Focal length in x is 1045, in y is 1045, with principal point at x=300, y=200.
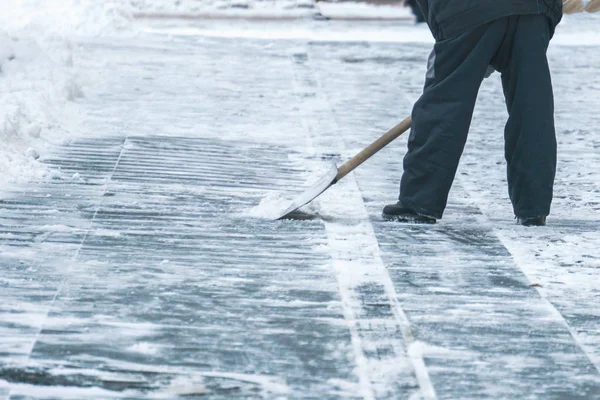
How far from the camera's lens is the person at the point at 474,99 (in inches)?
Result: 151

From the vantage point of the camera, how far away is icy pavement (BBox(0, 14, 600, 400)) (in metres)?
2.57

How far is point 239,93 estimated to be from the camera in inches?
274

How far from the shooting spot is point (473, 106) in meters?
3.92

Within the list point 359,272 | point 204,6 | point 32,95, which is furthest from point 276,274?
point 204,6

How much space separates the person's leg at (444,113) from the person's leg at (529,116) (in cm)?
9

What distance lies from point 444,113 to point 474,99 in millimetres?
128

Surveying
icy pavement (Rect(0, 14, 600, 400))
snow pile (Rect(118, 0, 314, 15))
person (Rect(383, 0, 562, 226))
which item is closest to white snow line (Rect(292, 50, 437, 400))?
icy pavement (Rect(0, 14, 600, 400))

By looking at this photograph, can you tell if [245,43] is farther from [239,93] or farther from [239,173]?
[239,173]

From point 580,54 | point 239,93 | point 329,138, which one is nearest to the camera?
point 329,138

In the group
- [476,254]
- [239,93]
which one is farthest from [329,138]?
[476,254]

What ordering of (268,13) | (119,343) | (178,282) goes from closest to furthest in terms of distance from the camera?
(119,343)
(178,282)
(268,13)

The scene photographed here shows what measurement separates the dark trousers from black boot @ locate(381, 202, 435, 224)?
1.6 inches

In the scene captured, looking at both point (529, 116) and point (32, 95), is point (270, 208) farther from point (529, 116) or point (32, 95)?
point (32, 95)

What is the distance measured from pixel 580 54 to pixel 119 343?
7.56 m
